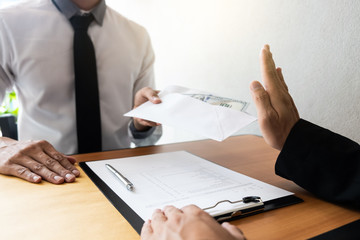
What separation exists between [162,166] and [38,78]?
0.66 meters

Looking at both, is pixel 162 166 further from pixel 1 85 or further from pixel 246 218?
pixel 1 85

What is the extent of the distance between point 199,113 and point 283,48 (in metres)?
0.57

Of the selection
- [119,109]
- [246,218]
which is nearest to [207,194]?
[246,218]

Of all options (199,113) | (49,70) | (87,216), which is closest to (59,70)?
(49,70)

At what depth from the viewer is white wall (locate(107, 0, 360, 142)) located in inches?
34.9

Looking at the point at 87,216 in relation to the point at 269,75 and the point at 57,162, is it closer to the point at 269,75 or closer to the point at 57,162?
the point at 57,162

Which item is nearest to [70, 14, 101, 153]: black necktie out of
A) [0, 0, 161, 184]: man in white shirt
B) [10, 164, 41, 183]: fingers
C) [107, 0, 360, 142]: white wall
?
[0, 0, 161, 184]: man in white shirt

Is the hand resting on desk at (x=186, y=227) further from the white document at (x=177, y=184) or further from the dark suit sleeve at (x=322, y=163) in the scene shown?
the dark suit sleeve at (x=322, y=163)

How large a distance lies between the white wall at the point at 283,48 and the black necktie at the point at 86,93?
0.64 m

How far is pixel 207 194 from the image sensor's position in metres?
0.55

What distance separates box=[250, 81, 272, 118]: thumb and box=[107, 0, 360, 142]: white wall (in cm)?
44

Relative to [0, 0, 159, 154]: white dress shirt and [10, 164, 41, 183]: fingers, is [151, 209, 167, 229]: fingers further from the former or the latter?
[0, 0, 159, 154]: white dress shirt

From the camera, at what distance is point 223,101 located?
79 centimetres

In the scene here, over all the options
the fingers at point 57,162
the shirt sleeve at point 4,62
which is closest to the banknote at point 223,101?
the fingers at point 57,162
